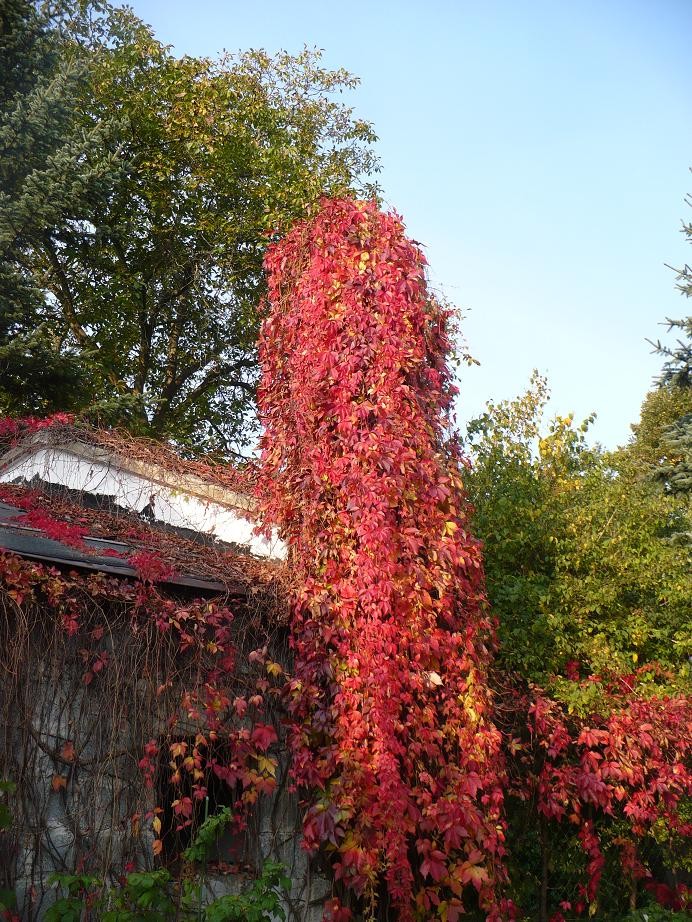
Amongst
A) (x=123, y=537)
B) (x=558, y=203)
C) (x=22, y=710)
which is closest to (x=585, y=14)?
(x=558, y=203)

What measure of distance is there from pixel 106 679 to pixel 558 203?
6024 millimetres

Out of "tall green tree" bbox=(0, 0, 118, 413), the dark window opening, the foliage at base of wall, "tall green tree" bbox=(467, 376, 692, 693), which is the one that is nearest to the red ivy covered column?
the dark window opening

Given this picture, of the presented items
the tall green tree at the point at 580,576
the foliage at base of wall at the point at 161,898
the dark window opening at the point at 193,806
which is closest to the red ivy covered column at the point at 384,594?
the dark window opening at the point at 193,806

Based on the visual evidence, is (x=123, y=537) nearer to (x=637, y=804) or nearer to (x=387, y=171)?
(x=637, y=804)

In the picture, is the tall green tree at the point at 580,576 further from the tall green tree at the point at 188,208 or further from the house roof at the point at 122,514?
the tall green tree at the point at 188,208

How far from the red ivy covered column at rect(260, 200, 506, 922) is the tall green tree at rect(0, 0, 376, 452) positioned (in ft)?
33.7

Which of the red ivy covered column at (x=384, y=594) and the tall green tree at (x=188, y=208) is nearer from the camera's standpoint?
the red ivy covered column at (x=384, y=594)

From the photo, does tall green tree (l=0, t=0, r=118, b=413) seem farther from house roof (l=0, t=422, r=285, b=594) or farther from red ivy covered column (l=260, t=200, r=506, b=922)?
red ivy covered column (l=260, t=200, r=506, b=922)

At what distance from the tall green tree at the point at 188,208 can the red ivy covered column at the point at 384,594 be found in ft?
33.7

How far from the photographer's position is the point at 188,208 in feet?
59.8

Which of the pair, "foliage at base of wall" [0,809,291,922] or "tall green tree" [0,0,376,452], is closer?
"foliage at base of wall" [0,809,291,922]

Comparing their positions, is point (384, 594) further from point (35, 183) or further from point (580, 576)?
A: point (35, 183)

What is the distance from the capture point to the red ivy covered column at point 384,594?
17.9 ft

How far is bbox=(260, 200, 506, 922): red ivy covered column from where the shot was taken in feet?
17.9
